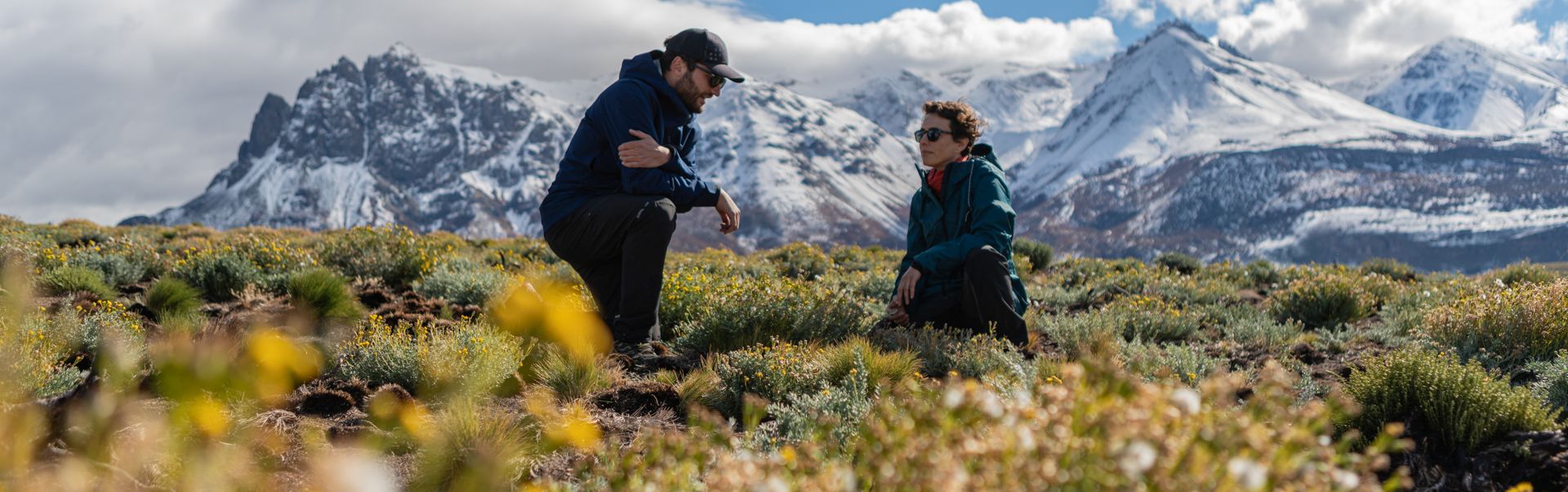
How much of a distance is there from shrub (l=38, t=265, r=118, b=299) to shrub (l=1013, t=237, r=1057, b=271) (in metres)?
10.5

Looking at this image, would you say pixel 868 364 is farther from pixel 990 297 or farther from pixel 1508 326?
pixel 1508 326

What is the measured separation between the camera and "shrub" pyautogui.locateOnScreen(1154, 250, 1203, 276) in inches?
535

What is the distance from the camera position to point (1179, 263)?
14461mm

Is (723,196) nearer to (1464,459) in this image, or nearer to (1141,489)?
(1464,459)

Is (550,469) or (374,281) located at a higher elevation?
(550,469)

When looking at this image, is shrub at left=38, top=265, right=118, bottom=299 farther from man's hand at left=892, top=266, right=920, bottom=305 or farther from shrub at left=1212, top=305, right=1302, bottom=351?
shrub at left=1212, top=305, right=1302, bottom=351

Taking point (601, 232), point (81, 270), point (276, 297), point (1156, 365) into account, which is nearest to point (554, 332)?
point (601, 232)

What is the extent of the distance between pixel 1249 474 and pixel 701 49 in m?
5.06

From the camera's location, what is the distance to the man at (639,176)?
5.98 metres

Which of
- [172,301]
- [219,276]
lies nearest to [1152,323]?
[172,301]

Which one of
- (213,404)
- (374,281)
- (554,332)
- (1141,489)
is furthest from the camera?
(374,281)

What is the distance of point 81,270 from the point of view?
750cm

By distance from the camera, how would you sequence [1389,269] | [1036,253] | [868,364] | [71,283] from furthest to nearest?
[1389,269] → [1036,253] → [71,283] → [868,364]

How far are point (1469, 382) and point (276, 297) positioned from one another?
7.56 m
